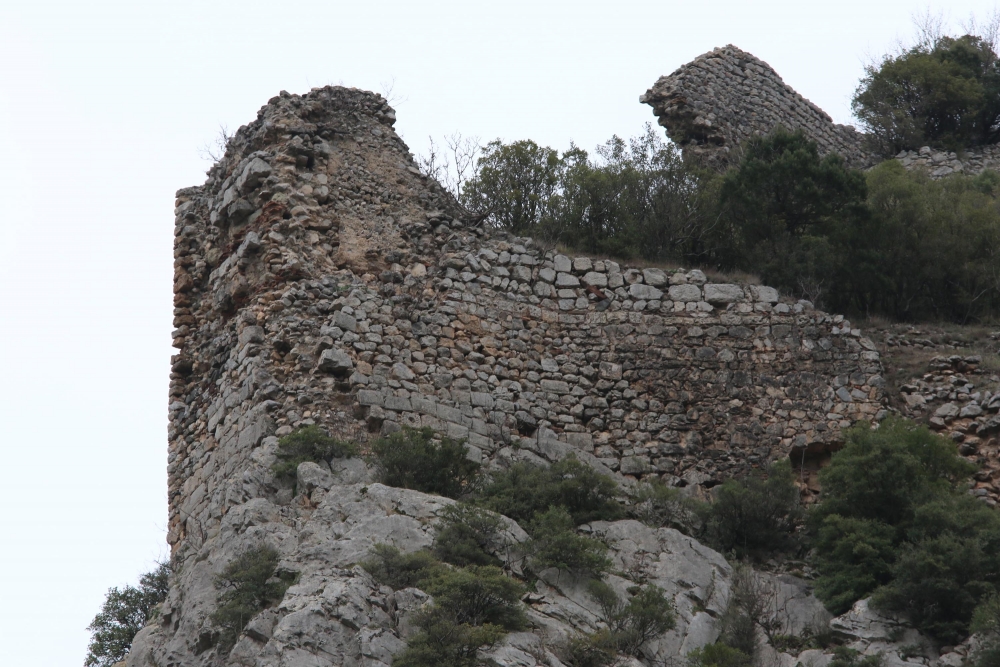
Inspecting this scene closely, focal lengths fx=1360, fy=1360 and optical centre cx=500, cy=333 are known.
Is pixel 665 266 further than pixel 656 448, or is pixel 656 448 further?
pixel 665 266

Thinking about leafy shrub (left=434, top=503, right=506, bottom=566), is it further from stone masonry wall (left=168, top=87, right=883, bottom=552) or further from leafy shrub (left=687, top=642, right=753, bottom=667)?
stone masonry wall (left=168, top=87, right=883, bottom=552)

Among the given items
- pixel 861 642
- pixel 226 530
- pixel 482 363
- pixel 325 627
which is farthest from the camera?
pixel 482 363

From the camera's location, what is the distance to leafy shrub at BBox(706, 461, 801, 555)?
13.9 m

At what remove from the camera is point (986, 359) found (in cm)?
1586

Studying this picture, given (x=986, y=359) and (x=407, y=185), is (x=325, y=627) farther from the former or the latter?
(x=986, y=359)

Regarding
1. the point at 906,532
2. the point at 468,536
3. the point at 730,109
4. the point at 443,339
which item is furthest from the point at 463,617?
the point at 730,109

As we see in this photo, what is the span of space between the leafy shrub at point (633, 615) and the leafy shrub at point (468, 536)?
0.94 metres

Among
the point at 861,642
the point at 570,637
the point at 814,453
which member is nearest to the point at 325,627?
the point at 570,637

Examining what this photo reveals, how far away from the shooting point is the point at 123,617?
16.3 metres

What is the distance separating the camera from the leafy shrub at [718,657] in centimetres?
1129

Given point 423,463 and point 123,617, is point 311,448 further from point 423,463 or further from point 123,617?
point 123,617

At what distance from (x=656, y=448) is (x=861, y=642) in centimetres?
415

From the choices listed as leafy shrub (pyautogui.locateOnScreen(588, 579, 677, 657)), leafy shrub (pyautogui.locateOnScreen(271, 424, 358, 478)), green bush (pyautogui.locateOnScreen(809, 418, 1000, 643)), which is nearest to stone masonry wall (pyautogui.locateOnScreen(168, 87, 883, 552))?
leafy shrub (pyautogui.locateOnScreen(271, 424, 358, 478))

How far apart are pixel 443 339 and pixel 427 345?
0.22m
